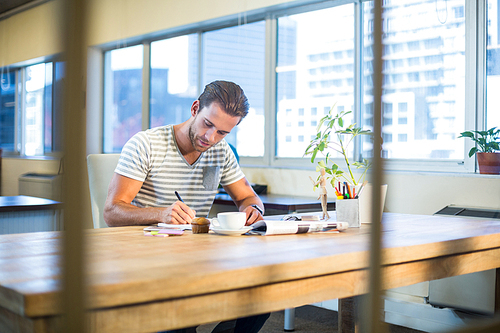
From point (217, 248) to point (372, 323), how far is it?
561mm

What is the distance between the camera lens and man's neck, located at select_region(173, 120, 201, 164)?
2.00 metres

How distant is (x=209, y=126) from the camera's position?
193cm

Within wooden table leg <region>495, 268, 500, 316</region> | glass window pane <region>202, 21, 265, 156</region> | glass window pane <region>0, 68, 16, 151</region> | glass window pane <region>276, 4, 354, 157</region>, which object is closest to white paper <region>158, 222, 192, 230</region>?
wooden table leg <region>495, 268, 500, 316</region>

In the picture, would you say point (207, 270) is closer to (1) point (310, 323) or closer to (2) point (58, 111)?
(2) point (58, 111)

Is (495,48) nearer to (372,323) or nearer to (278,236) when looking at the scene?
(278,236)

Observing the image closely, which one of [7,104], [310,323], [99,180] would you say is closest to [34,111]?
[7,104]

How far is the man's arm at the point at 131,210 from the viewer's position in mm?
Answer: 1567

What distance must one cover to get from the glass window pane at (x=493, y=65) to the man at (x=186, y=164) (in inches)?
60.9

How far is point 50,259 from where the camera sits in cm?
95

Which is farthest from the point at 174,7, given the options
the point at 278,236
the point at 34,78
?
the point at 278,236

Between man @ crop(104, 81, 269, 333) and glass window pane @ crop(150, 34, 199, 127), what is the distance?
2.70m

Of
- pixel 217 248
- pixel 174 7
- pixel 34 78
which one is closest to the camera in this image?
pixel 217 248

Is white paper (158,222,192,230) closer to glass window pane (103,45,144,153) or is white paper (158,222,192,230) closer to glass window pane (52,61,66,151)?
glass window pane (52,61,66,151)

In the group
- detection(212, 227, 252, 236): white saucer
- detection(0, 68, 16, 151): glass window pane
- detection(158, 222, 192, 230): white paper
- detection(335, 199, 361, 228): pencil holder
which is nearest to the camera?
detection(212, 227, 252, 236): white saucer
